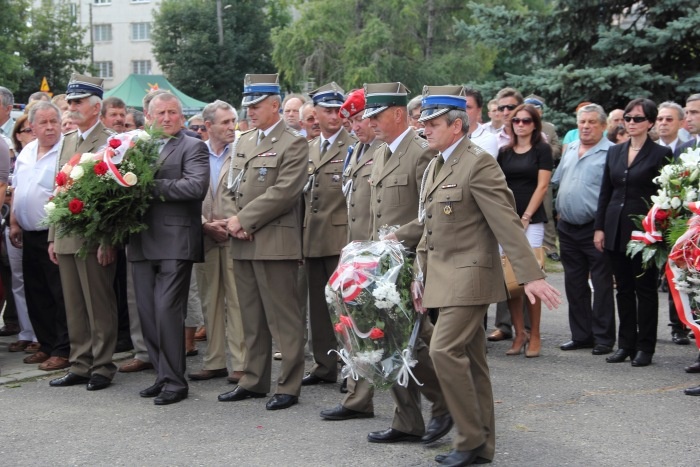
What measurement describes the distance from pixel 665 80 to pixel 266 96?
10.2 meters

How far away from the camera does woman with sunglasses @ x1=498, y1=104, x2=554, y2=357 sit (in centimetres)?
929

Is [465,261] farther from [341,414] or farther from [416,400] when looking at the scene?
[341,414]

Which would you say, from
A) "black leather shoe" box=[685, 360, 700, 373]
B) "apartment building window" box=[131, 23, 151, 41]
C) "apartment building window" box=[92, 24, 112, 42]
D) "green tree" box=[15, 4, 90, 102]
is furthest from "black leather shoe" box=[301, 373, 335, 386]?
"apartment building window" box=[92, 24, 112, 42]

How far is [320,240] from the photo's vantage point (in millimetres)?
8039

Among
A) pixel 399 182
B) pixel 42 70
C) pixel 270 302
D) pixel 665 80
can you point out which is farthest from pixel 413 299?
pixel 42 70

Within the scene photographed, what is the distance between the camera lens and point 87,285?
325 inches

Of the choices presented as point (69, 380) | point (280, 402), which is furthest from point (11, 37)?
point (280, 402)

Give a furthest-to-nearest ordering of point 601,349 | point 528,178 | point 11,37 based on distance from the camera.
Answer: point 11,37, point 528,178, point 601,349

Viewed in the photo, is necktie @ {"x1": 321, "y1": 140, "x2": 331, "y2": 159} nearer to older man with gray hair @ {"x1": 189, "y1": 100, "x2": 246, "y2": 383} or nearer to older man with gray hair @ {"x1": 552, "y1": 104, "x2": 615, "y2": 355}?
Answer: older man with gray hair @ {"x1": 189, "y1": 100, "x2": 246, "y2": 383}

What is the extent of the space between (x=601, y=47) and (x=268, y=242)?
10459mm

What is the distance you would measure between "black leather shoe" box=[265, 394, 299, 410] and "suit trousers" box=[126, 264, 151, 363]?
70.8 inches

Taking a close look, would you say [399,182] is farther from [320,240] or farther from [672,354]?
[672,354]

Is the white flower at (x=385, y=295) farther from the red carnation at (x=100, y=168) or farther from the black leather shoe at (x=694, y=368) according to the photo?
the black leather shoe at (x=694, y=368)

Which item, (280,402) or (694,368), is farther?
(694,368)
